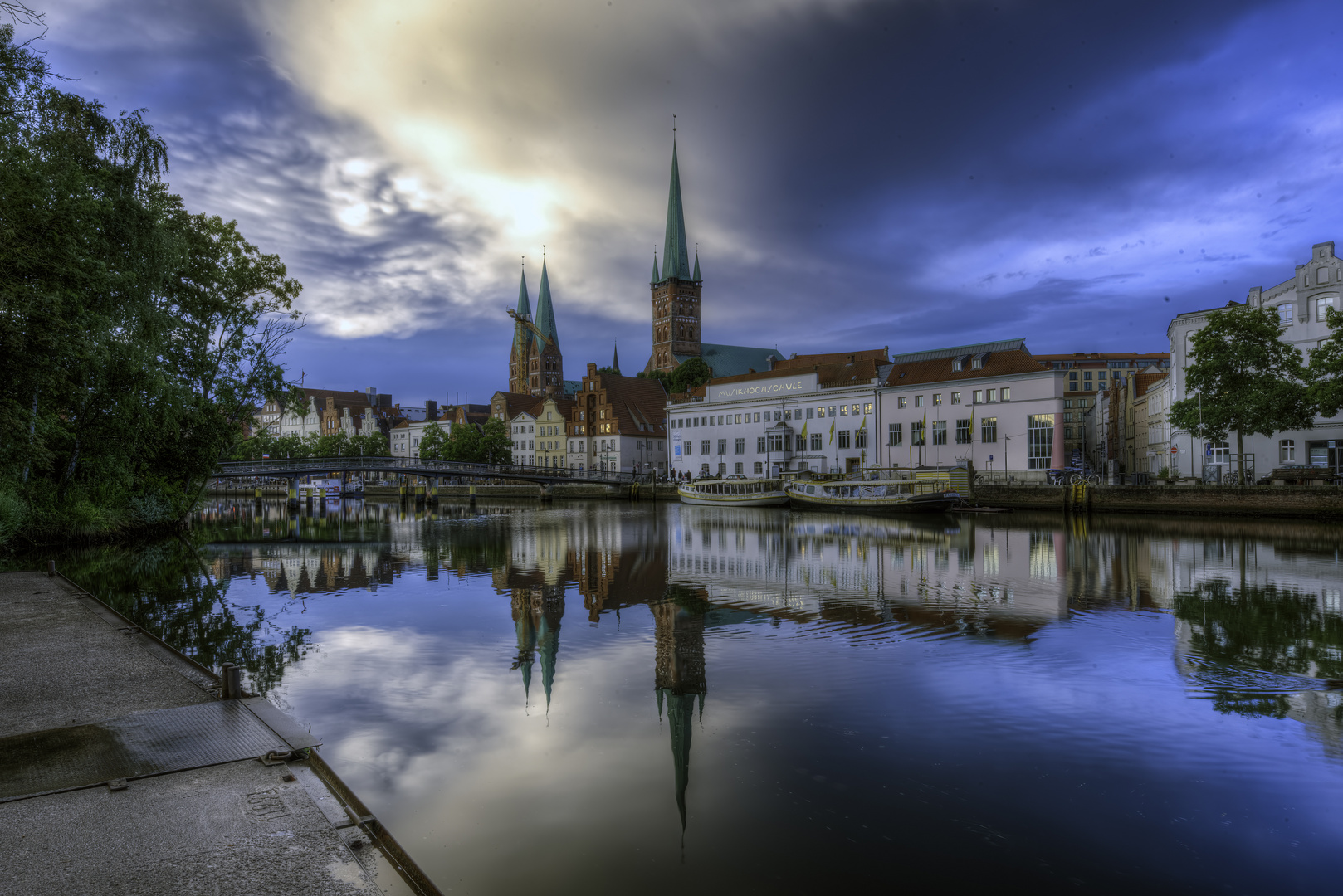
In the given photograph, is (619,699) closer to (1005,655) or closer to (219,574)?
(1005,655)

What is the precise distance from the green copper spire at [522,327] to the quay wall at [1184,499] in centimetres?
10584

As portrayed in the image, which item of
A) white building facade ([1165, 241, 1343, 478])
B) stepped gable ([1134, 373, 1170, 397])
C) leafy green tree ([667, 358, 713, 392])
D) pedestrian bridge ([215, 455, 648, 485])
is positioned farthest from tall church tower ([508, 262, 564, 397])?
white building facade ([1165, 241, 1343, 478])

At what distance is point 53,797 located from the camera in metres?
5.55

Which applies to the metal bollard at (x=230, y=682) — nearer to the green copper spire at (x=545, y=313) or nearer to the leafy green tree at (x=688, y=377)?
the leafy green tree at (x=688, y=377)

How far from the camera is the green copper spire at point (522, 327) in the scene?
146 meters

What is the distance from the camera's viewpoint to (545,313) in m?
147

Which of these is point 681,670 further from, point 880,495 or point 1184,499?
point 880,495

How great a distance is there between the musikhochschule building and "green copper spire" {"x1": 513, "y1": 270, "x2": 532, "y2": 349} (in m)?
65.8

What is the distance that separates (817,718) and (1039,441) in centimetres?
5809

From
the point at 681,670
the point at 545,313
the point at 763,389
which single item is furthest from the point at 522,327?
the point at 681,670

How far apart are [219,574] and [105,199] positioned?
36.3ft

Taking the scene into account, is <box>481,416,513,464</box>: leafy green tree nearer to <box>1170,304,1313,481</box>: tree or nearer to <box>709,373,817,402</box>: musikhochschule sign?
<box>709,373,817,402</box>: musikhochschule sign

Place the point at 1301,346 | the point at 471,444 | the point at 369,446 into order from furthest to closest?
the point at 369,446
the point at 471,444
the point at 1301,346

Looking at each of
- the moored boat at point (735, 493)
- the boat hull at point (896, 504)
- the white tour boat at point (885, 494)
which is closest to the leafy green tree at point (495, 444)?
the moored boat at point (735, 493)
